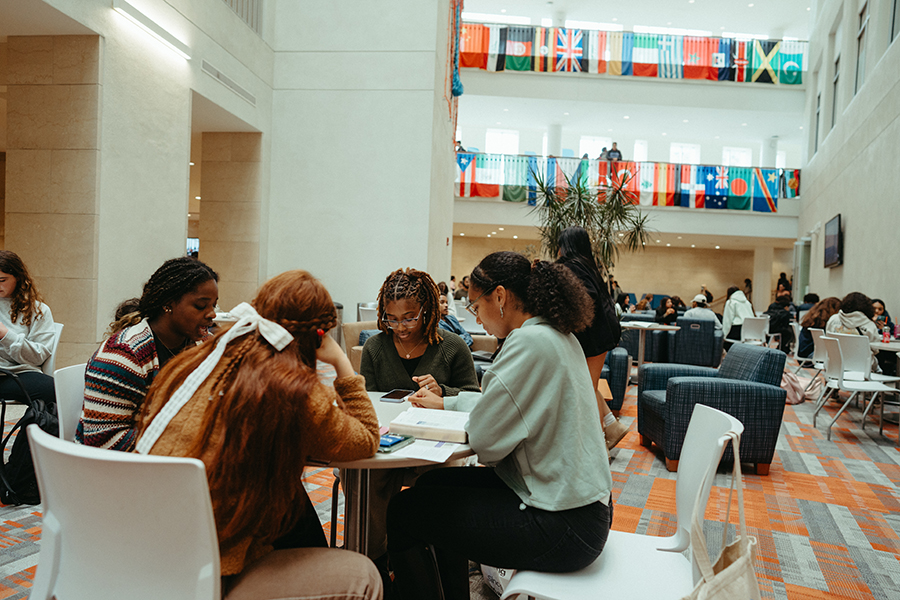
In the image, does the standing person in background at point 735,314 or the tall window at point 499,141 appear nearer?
the standing person in background at point 735,314

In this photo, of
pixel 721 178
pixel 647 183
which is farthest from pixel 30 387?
pixel 721 178

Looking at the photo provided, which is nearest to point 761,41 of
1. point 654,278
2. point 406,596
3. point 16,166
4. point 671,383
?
point 654,278

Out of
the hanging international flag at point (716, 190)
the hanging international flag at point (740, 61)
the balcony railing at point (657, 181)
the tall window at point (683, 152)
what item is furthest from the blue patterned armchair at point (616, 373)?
the tall window at point (683, 152)

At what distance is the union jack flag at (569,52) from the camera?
15.6 m

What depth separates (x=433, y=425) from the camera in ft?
5.81

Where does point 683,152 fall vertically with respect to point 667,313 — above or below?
above

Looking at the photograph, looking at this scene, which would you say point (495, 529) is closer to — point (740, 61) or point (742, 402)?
point (742, 402)

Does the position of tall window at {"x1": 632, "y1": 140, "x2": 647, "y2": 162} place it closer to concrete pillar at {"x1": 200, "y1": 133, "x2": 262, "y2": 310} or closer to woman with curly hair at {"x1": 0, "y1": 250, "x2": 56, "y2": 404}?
concrete pillar at {"x1": 200, "y1": 133, "x2": 262, "y2": 310}

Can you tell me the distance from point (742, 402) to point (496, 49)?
13626 mm

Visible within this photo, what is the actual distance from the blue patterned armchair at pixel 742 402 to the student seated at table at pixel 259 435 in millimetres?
2961

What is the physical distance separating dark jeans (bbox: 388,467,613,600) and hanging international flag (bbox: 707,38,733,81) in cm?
1662

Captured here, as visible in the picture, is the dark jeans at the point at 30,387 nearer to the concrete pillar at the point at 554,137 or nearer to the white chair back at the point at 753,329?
the white chair back at the point at 753,329

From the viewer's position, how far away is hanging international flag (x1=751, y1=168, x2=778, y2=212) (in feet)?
52.0

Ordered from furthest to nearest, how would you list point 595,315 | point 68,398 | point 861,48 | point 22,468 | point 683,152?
point 683,152 < point 861,48 < point 595,315 < point 22,468 < point 68,398
